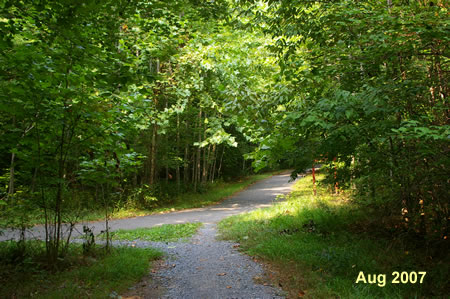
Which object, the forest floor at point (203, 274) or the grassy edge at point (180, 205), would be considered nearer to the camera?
the forest floor at point (203, 274)

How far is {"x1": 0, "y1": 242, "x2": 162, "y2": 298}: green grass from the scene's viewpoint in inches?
160

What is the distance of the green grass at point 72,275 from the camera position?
13.4 ft

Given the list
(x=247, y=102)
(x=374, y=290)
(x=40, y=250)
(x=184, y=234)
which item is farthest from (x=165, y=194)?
(x=374, y=290)

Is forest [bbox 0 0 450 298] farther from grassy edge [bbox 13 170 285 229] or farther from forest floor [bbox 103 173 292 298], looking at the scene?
grassy edge [bbox 13 170 285 229]

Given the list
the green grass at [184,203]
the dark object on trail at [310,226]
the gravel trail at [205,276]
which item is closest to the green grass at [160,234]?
the gravel trail at [205,276]

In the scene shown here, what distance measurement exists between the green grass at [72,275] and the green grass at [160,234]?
2322 millimetres

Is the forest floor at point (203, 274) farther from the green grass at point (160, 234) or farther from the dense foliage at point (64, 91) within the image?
the dense foliage at point (64, 91)

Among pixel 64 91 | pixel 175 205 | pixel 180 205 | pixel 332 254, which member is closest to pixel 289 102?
pixel 332 254

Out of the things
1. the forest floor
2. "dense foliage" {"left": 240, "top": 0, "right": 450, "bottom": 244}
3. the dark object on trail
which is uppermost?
"dense foliage" {"left": 240, "top": 0, "right": 450, "bottom": 244}

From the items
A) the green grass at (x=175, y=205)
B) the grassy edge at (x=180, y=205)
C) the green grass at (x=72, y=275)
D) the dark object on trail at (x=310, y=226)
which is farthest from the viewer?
the green grass at (x=175, y=205)

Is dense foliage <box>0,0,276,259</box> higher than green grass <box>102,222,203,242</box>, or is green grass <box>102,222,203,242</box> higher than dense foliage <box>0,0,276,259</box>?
dense foliage <box>0,0,276,259</box>

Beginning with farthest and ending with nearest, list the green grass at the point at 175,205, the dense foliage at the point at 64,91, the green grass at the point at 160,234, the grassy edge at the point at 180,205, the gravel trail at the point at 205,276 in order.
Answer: the green grass at the point at 175,205 → the grassy edge at the point at 180,205 → the green grass at the point at 160,234 → the gravel trail at the point at 205,276 → the dense foliage at the point at 64,91

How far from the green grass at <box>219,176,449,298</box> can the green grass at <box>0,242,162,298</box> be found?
2495 mm

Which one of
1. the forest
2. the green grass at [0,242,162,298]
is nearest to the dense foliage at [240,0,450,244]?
the forest
